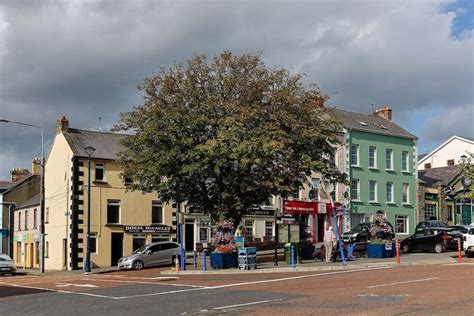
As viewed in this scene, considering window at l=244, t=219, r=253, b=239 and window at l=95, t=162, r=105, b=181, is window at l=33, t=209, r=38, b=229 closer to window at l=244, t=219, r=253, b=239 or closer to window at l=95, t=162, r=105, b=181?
window at l=95, t=162, r=105, b=181

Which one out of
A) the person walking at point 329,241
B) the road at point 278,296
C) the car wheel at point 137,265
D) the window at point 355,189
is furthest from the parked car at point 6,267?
the window at point 355,189

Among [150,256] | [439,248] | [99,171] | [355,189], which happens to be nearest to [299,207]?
[355,189]

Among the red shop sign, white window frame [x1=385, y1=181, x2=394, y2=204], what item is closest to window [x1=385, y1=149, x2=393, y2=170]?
white window frame [x1=385, y1=181, x2=394, y2=204]

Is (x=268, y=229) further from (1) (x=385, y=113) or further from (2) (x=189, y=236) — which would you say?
(1) (x=385, y=113)

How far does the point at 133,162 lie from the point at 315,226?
24.1m

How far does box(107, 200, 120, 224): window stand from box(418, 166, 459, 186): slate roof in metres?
30.0

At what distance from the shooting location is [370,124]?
190 feet

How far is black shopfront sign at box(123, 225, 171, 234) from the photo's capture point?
46156 mm

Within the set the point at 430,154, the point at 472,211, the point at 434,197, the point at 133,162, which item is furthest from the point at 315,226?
the point at 430,154

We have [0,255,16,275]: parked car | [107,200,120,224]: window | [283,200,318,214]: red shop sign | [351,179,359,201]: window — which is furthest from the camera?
[351,179,359,201]: window

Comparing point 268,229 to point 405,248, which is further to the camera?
point 268,229

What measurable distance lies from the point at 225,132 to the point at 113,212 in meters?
19.2

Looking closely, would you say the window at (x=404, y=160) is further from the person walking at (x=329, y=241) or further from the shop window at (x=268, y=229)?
the person walking at (x=329, y=241)

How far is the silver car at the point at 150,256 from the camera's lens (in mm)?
37219
